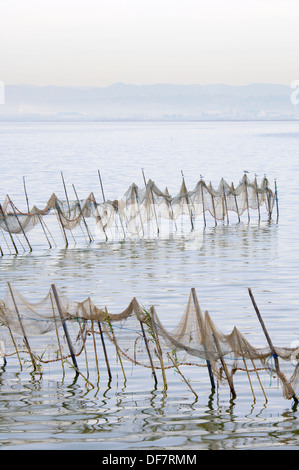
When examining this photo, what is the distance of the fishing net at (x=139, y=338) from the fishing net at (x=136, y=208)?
65.6ft

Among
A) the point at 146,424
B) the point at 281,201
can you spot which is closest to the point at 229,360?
the point at 146,424

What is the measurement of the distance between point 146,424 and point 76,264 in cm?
2112

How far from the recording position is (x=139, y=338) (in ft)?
61.0

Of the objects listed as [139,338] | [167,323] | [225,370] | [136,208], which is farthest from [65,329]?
[136,208]

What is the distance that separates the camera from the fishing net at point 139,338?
56.6 ft

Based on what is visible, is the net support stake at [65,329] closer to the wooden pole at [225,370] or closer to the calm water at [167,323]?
the calm water at [167,323]

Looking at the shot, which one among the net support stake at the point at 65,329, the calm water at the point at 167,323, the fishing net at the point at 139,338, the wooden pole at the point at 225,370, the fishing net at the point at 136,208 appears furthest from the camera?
the fishing net at the point at 136,208

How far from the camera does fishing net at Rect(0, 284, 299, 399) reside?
17.2m

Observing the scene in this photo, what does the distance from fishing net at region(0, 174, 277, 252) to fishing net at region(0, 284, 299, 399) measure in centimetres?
2000

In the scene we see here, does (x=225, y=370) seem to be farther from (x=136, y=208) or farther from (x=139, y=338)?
(x=136, y=208)

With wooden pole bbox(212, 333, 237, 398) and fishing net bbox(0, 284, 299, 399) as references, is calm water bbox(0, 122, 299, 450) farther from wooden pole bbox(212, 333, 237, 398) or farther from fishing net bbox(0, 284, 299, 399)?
fishing net bbox(0, 284, 299, 399)

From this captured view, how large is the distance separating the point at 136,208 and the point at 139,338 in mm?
26571

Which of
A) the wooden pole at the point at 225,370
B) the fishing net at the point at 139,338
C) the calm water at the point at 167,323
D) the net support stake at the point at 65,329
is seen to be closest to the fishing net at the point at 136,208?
the calm water at the point at 167,323

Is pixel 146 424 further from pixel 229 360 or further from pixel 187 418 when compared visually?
pixel 229 360
